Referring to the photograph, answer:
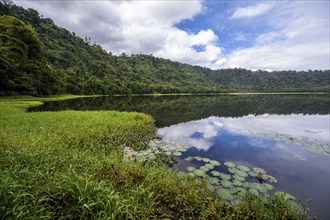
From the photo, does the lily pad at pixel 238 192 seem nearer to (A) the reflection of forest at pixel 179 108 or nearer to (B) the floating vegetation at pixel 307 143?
(B) the floating vegetation at pixel 307 143

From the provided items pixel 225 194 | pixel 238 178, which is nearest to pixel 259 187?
pixel 238 178

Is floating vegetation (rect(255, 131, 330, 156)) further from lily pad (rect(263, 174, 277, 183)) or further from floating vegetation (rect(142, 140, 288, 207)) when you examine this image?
floating vegetation (rect(142, 140, 288, 207))

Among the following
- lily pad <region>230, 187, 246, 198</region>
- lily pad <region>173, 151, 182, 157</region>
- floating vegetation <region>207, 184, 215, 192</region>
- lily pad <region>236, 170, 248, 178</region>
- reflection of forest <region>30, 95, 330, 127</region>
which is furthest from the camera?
reflection of forest <region>30, 95, 330, 127</region>

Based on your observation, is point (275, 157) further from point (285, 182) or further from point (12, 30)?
point (12, 30)

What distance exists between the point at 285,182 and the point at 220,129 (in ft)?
44.9

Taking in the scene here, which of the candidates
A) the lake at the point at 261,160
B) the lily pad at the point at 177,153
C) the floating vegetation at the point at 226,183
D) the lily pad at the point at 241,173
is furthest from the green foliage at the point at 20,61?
the lily pad at the point at 241,173

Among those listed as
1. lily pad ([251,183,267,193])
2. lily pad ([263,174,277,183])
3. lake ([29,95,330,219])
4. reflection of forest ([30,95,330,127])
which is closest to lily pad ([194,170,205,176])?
lake ([29,95,330,219])

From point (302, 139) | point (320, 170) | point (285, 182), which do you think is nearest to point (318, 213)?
point (285, 182)

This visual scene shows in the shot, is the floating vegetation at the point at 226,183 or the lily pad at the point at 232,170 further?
the lily pad at the point at 232,170

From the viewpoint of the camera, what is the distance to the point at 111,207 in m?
4.82

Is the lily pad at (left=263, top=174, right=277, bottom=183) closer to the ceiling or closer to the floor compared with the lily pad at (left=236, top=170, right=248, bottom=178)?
closer to the floor

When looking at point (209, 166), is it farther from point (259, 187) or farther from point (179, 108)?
point (179, 108)

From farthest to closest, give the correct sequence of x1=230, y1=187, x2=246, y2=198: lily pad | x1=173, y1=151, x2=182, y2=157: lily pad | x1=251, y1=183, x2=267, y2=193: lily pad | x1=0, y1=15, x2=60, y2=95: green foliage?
x1=0, y1=15, x2=60, y2=95: green foliage
x1=173, y1=151, x2=182, y2=157: lily pad
x1=251, y1=183, x2=267, y2=193: lily pad
x1=230, y1=187, x2=246, y2=198: lily pad

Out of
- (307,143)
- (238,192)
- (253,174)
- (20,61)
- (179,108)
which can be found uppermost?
(20,61)
